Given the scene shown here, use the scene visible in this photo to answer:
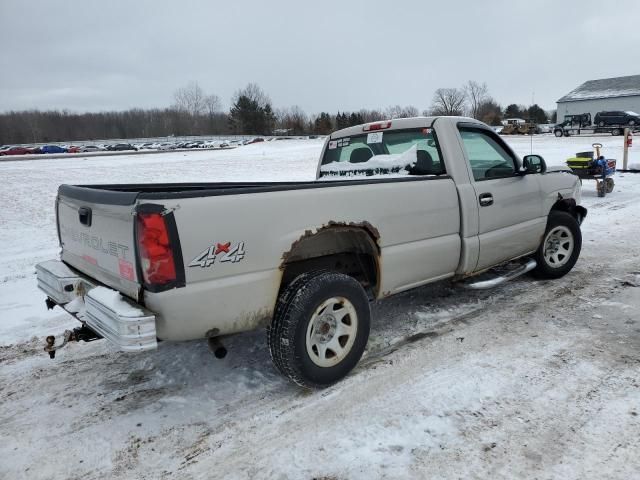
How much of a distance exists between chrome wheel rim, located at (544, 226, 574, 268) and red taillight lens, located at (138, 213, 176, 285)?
4.42 metres

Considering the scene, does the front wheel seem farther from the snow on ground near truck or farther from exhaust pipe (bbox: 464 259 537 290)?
the snow on ground near truck

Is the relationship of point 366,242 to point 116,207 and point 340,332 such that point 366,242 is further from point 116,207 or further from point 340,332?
point 116,207

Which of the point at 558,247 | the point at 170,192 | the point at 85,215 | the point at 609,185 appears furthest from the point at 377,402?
the point at 609,185

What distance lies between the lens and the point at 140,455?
2.70 m

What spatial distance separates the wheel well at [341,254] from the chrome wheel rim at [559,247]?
8.85 ft

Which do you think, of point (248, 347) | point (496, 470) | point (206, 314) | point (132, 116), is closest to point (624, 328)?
point (496, 470)

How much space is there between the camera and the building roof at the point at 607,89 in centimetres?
6028

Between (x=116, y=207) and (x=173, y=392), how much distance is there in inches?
56.6

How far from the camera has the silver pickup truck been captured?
263 centimetres

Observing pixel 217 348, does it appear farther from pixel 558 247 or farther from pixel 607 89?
pixel 607 89

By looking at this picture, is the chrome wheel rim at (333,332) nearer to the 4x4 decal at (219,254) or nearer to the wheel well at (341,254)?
the wheel well at (341,254)

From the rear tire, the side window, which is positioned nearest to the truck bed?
the side window

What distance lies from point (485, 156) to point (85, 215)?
3.61m

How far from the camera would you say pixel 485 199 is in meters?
4.27
